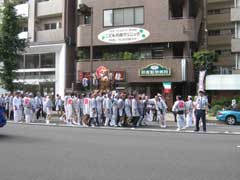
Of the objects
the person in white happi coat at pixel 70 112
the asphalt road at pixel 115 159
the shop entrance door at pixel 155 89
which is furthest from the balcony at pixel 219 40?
the asphalt road at pixel 115 159

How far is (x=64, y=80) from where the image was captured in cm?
4356

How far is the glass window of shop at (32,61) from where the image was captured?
46.1 metres

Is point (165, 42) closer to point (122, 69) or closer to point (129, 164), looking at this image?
point (122, 69)

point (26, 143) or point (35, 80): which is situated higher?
point (35, 80)

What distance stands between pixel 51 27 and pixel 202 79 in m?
18.7

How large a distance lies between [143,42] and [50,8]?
481 inches

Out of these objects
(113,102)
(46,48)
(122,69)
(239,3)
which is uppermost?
(239,3)

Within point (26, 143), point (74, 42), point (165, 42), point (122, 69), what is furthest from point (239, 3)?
point (26, 143)

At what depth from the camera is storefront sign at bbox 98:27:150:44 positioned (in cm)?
3856

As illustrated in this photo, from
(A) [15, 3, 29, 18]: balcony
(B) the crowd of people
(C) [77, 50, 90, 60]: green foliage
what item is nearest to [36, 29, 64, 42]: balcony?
(A) [15, 3, 29, 18]: balcony

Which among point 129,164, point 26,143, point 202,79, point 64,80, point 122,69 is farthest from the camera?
point 64,80

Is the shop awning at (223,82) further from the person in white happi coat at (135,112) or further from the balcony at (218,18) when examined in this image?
the person in white happi coat at (135,112)

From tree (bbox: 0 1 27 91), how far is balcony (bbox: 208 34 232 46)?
73.4ft

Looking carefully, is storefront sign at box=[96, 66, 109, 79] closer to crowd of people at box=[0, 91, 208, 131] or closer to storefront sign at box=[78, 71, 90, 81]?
storefront sign at box=[78, 71, 90, 81]
